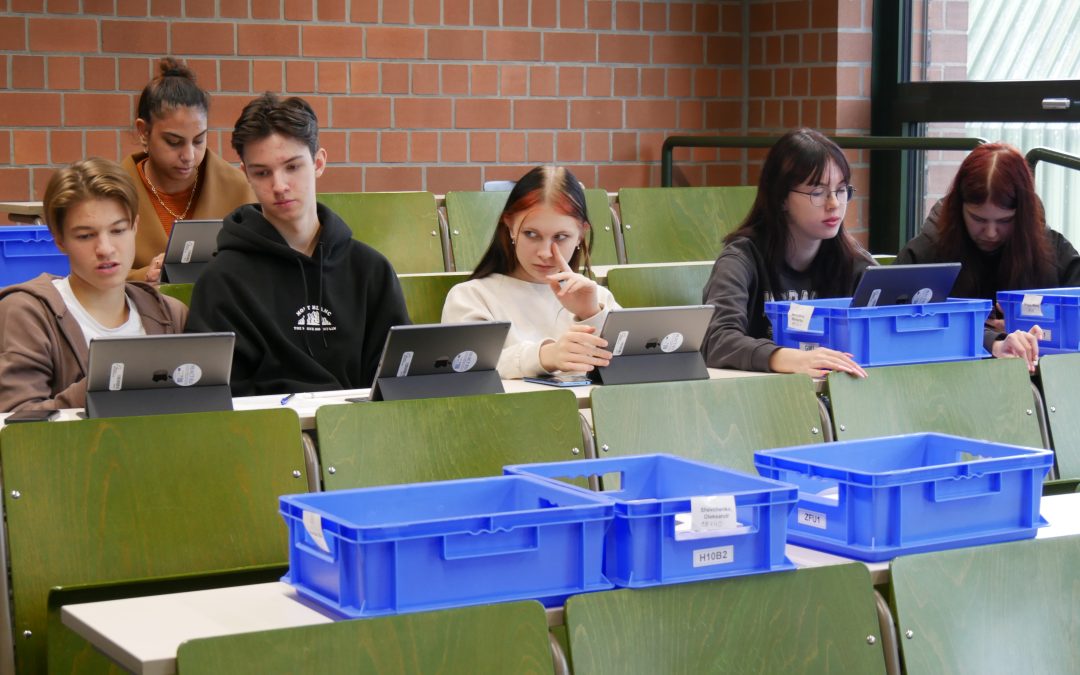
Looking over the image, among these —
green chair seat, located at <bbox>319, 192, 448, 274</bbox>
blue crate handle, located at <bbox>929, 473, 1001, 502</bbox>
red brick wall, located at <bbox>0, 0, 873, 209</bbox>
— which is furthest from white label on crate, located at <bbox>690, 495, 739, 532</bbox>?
red brick wall, located at <bbox>0, 0, 873, 209</bbox>

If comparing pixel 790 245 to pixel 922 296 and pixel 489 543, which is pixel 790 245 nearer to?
pixel 922 296

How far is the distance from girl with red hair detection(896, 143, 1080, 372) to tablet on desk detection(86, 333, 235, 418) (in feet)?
6.58

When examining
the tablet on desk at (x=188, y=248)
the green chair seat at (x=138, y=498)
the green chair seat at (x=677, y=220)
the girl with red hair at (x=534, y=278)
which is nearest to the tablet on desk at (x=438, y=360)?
the green chair seat at (x=138, y=498)

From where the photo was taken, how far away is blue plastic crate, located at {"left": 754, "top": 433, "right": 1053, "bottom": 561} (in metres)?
1.91

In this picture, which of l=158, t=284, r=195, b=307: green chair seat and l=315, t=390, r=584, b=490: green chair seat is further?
l=158, t=284, r=195, b=307: green chair seat

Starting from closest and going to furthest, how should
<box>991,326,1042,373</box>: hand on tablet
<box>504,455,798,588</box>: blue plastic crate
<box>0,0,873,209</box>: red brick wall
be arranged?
<box>504,455,798,588</box>: blue plastic crate → <box>991,326,1042,373</box>: hand on tablet → <box>0,0,873,209</box>: red brick wall

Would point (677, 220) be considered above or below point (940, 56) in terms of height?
below

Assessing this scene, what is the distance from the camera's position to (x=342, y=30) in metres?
5.60

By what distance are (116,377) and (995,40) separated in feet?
13.7

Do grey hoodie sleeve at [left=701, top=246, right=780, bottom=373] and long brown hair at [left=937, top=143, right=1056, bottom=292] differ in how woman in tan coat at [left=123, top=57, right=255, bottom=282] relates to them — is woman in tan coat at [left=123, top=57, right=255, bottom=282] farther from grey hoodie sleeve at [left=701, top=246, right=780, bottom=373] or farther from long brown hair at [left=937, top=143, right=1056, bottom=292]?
long brown hair at [left=937, top=143, right=1056, bottom=292]

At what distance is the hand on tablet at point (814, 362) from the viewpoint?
286cm

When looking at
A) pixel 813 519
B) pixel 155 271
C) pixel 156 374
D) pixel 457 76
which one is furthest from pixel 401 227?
pixel 813 519

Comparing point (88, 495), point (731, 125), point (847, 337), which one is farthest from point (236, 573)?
point (731, 125)

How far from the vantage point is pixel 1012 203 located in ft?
12.2
